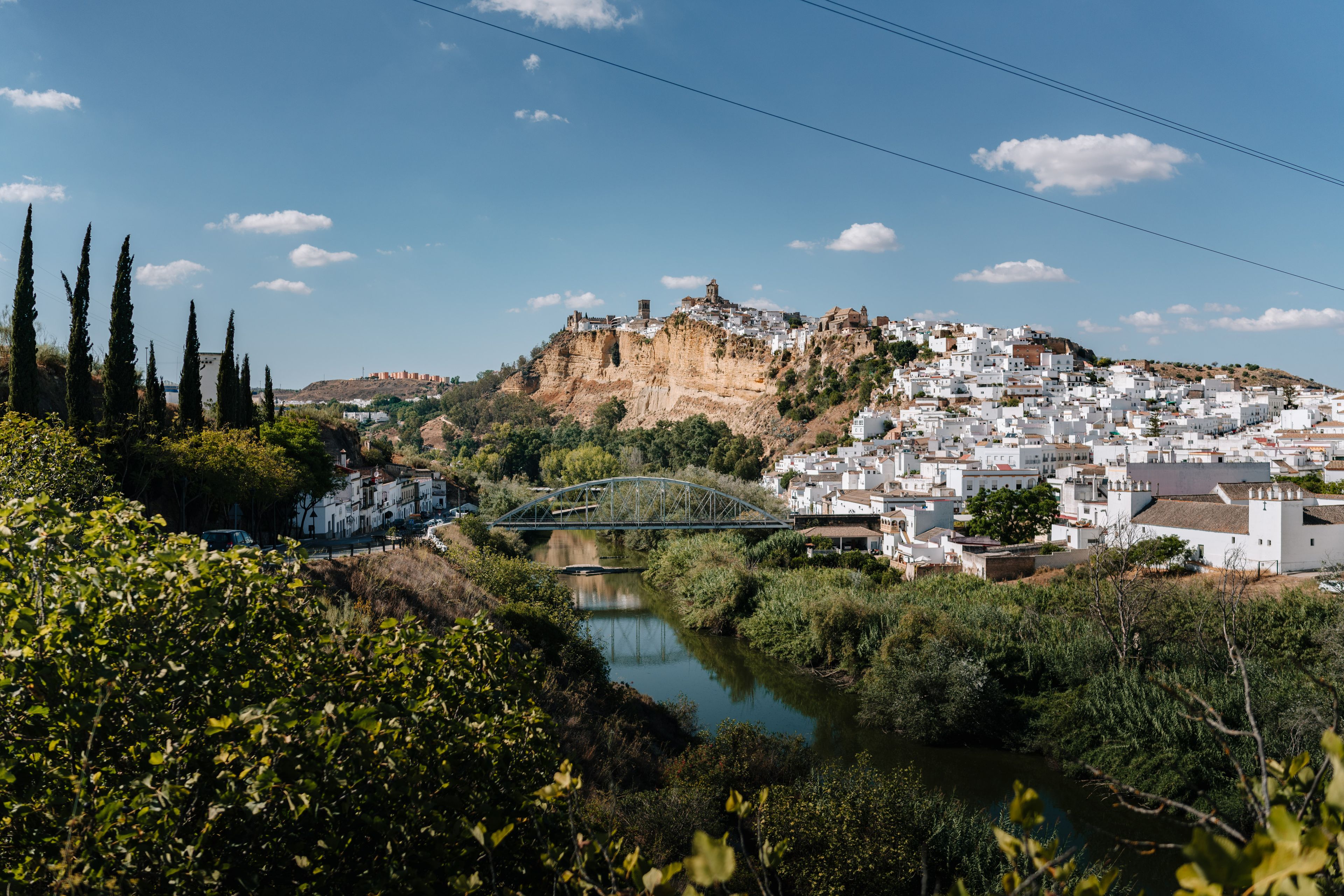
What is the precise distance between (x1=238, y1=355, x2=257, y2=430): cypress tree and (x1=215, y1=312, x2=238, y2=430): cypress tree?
46 centimetres

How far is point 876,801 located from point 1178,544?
17.8 meters

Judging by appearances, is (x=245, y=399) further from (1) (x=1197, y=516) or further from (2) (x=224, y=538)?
(1) (x=1197, y=516)

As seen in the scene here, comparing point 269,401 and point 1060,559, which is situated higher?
point 269,401

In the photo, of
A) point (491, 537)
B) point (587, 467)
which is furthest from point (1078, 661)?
point (587, 467)

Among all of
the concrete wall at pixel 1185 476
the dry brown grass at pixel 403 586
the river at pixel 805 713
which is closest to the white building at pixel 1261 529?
the concrete wall at pixel 1185 476

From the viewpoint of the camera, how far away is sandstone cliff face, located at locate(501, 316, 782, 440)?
69.3m

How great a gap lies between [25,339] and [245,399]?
8.93 meters

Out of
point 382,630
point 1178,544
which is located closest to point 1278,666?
point 1178,544

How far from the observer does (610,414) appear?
237ft

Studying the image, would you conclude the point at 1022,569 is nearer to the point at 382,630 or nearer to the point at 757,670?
the point at 757,670

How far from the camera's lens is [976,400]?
58.5m

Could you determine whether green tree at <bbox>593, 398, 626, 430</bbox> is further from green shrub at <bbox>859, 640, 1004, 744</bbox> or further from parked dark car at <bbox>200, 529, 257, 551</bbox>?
green shrub at <bbox>859, 640, 1004, 744</bbox>

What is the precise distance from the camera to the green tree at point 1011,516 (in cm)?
2816

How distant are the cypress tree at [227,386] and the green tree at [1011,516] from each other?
2409 cm
